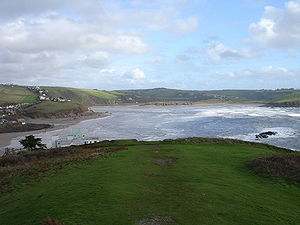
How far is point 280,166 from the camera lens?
2033 cm

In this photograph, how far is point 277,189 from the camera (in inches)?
653

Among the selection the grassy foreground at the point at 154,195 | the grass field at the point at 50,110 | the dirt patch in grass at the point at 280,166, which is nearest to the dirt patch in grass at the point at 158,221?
the grassy foreground at the point at 154,195

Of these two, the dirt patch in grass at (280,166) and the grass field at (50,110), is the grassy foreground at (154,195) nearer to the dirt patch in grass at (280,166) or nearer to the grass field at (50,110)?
the dirt patch in grass at (280,166)

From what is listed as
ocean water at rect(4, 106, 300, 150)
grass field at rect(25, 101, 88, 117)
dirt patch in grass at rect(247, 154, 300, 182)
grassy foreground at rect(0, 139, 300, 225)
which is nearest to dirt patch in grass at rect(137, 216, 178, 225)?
grassy foreground at rect(0, 139, 300, 225)

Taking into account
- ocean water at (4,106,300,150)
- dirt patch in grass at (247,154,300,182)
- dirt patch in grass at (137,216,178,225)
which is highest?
dirt patch in grass at (137,216,178,225)

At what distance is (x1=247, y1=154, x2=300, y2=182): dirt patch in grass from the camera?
18922 mm

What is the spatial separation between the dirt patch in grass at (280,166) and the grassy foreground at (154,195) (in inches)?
32.0

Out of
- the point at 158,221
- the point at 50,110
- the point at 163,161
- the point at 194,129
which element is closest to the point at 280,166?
the point at 163,161

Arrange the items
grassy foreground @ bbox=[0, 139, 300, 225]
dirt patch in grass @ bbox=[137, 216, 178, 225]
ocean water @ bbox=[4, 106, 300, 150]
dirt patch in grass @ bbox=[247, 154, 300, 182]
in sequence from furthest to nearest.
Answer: ocean water @ bbox=[4, 106, 300, 150] → dirt patch in grass @ bbox=[247, 154, 300, 182] → grassy foreground @ bbox=[0, 139, 300, 225] → dirt patch in grass @ bbox=[137, 216, 178, 225]

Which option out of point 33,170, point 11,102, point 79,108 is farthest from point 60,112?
point 33,170

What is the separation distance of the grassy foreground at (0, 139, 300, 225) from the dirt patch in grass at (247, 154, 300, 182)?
813mm

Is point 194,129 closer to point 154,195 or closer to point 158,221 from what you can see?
point 154,195

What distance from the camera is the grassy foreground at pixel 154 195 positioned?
11820mm

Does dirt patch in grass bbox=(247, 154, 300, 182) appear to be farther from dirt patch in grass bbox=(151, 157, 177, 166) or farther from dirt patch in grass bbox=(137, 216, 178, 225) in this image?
dirt patch in grass bbox=(137, 216, 178, 225)
